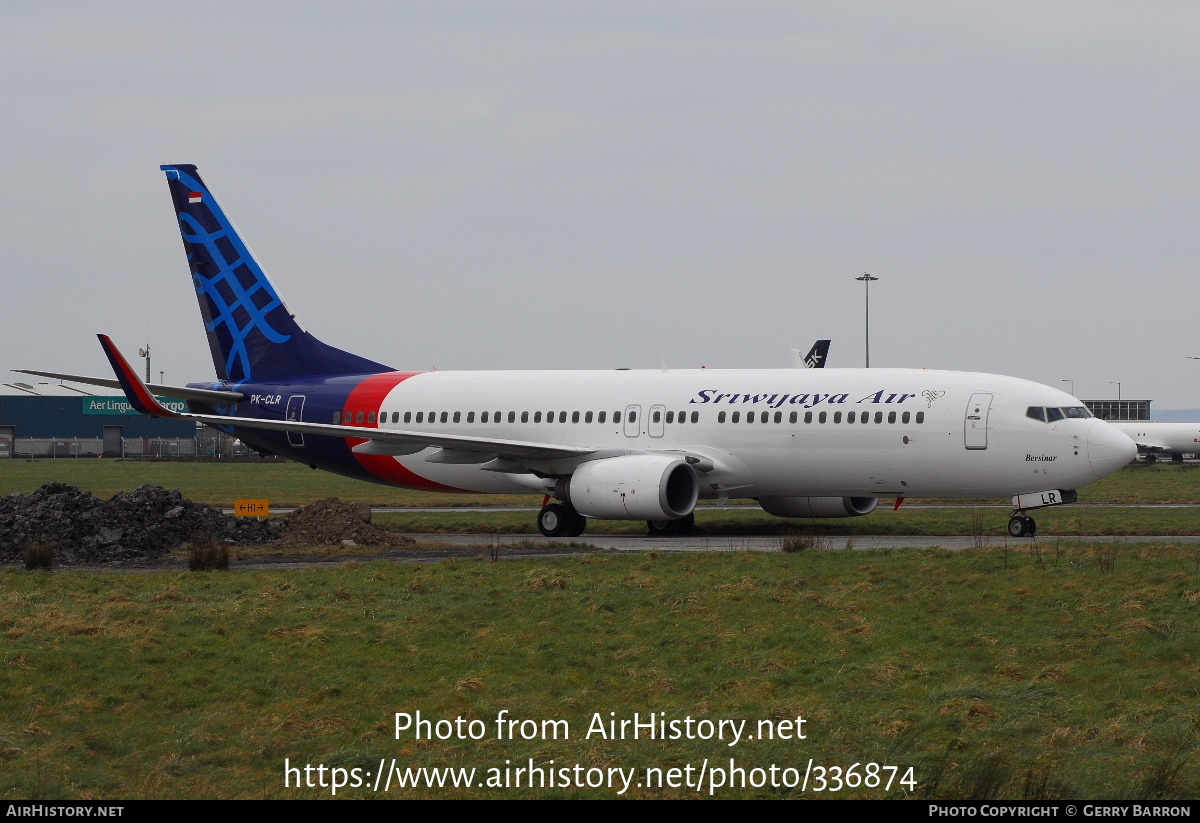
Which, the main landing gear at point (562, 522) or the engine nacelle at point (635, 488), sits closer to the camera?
the engine nacelle at point (635, 488)

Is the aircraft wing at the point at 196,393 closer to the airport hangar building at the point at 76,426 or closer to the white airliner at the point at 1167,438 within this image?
the white airliner at the point at 1167,438

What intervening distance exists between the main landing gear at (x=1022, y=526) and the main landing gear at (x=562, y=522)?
949cm

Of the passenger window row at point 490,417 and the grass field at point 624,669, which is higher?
the passenger window row at point 490,417

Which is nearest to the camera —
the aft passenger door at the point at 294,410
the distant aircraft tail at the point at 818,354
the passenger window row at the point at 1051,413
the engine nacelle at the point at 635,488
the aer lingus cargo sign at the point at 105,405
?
the passenger window row at the point at 1051,413

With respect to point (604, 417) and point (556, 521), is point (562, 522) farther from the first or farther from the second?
point (604, 417)

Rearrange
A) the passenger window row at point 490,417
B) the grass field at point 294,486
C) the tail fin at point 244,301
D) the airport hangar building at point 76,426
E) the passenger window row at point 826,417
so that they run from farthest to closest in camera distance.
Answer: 1. the airport hangar building at point 76,426
2. the grass field at point 294,486
3. the tail fin at point 244,301
4. the passenger window row at point 490,417
5. the passenger window row at point 826,417

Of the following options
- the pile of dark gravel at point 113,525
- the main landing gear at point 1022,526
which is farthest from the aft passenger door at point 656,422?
the pile of dark gravel at point 113,525

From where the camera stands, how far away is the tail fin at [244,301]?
3934cm

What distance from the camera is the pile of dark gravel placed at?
28.1 metres

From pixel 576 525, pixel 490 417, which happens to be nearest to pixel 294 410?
pixel 490 417

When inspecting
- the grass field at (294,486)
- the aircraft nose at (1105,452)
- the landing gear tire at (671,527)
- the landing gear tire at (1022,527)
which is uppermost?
the aircraft nose at (1105,452)

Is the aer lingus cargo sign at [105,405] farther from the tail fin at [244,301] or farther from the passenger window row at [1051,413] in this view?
the passenger window row at [1051,413]

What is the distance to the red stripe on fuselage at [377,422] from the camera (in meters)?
36.8

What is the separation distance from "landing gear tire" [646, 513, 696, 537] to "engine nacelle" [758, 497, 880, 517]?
202 cm
